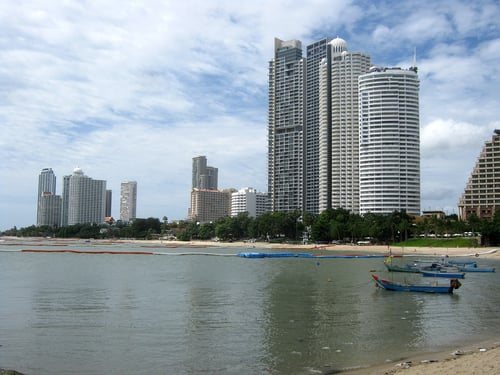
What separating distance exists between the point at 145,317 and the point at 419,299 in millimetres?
22859

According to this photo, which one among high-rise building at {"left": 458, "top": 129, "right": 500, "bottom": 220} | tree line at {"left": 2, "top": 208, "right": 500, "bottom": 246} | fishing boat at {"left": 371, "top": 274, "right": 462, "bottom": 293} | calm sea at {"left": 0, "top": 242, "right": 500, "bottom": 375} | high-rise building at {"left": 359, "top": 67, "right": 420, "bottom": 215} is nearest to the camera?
calm sea at {"left": 0, "top": 242, "right": 500, "bottom": 375}

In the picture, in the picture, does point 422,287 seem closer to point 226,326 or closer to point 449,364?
point 226,326

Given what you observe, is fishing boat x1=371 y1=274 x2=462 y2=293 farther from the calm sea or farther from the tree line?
the tree line

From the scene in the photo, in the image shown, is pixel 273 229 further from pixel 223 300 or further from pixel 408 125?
pixel 223 300

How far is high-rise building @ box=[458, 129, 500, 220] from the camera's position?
17862cm

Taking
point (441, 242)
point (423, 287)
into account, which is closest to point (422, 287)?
point (423, 287)

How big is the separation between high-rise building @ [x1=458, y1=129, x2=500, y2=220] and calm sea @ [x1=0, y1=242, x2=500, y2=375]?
142 m

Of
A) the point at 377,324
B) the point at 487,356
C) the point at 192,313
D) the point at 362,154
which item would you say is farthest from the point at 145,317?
the point at 362,154

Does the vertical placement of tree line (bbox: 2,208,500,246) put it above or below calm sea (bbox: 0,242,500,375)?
above

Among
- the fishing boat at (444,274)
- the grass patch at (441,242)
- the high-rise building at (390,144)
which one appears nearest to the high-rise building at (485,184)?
the high-rise building at (390,144)

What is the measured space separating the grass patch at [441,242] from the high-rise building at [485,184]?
2162 inches

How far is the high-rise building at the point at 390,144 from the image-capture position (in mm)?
184125

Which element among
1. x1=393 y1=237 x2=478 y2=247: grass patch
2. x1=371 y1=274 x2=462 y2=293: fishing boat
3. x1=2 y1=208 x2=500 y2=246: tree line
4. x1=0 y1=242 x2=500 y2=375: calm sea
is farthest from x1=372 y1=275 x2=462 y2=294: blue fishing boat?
x1=393 y1=237 x2=478 y2=247: grass patch

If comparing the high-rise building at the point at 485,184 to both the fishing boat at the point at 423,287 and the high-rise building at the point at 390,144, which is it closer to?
the high-rise building at the point at 390,144
